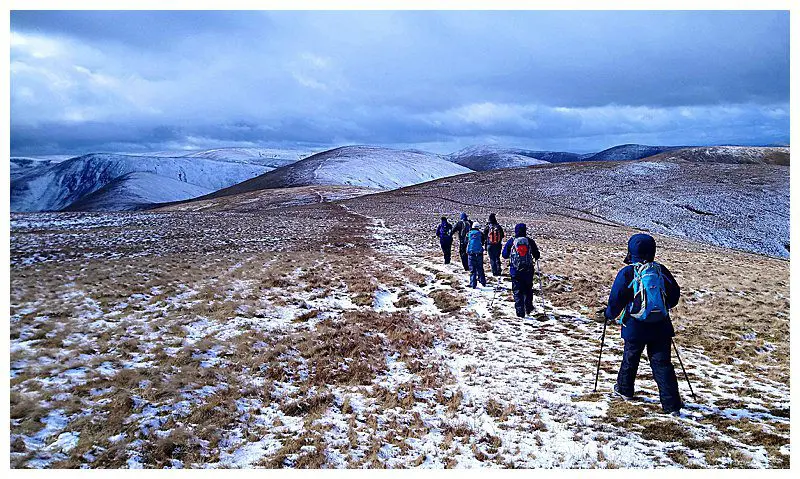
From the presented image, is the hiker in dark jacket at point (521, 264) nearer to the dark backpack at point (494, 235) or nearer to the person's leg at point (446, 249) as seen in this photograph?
the dark backpack at point (494, 235)

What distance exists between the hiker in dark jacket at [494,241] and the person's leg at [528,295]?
168 inches

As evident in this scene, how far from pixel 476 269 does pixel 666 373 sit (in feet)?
31.3

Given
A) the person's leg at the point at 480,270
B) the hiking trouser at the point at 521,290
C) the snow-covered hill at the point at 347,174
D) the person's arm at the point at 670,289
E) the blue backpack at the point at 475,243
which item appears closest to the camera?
the person's arm at the point at 670,289

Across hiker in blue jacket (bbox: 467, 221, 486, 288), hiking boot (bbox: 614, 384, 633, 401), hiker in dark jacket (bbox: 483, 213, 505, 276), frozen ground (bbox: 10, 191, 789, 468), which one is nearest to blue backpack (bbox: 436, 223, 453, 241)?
frozen ground (bbox: 10, 191, 789, 468)

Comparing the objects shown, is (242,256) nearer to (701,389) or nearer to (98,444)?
(98,444)

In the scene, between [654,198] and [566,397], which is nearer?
[566,397]

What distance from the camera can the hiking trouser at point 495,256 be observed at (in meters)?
18.4

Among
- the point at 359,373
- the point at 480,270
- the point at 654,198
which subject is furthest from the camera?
the point at 654,198

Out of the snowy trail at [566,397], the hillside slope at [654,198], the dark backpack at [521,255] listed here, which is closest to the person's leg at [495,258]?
the snowy trail at [566,397]

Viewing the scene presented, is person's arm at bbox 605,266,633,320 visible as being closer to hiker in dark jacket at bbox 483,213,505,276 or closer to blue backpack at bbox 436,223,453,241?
hiker in dark jacket at bbox 483,213,505,276

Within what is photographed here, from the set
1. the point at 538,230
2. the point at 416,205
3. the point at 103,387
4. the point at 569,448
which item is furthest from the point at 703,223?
the point at 103,387

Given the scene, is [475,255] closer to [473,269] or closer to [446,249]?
[473,269]

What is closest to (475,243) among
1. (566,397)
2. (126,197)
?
(566,397)

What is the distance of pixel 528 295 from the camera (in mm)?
13844
